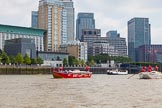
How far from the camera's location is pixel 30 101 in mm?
39469

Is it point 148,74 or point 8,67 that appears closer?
point 148,74

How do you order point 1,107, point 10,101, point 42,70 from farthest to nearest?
point 42,70, point 10,101, point 1,107

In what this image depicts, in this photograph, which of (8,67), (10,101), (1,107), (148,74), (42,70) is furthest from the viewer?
(42,70)

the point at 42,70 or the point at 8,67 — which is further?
the point at 42,70

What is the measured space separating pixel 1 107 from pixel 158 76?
81.5m

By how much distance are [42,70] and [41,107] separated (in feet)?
540

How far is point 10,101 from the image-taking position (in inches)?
1560

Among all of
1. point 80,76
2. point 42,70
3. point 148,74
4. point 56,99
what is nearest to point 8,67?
point 42,70

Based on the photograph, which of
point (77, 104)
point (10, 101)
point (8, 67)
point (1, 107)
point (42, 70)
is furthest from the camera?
point (42, 70)

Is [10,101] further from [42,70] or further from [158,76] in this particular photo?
[42,70]

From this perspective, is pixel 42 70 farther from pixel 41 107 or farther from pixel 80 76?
pixel 41 107

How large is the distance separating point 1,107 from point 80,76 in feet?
266

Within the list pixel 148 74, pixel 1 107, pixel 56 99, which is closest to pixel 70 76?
pixel 148 74

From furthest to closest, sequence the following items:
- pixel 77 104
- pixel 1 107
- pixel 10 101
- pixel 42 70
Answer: pixel 42 70, pixel 10 101, pixel 77 104, pixel 1 107
